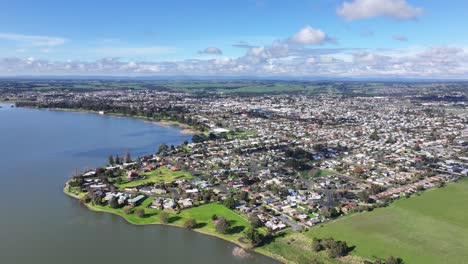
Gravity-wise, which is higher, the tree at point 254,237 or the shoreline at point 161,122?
the shoreline at point 161,122

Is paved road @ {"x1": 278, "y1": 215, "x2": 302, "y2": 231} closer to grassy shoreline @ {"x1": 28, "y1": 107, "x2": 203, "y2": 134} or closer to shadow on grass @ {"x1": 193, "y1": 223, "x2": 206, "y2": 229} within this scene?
shadow on grass @ {"x1": 193, "y1": 223, "x2": 206, "y2": 229}

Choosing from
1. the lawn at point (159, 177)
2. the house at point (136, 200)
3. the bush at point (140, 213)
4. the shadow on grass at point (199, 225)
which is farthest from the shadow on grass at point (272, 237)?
the lawn at point (159, 177)

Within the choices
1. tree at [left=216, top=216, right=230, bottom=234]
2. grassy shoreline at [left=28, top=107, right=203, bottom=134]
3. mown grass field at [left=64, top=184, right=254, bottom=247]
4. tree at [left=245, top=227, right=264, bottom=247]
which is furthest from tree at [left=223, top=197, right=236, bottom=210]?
grassy shoreline at [left=28, top=107, right=203, bottom=134]

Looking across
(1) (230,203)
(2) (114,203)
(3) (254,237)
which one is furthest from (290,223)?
(2) (114,203)

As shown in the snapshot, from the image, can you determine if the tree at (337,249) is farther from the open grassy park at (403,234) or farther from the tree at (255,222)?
the tree at (255,222)

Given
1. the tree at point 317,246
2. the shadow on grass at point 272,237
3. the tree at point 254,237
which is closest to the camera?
the tree at point 317,246

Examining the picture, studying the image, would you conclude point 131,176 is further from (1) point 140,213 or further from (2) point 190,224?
(2) point 190,224

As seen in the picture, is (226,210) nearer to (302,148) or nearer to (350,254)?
(350,254)
